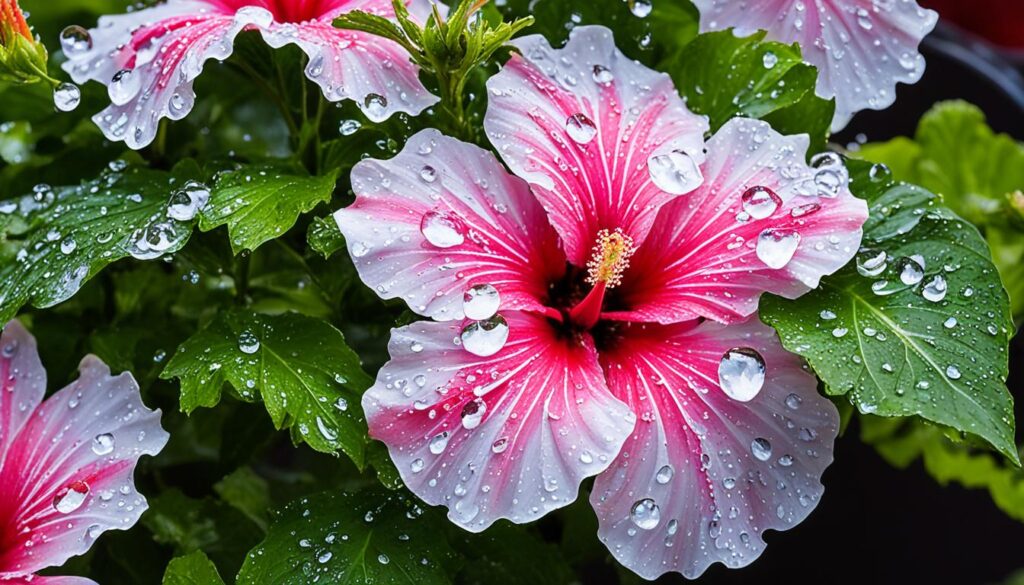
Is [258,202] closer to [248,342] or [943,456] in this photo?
[248,342]

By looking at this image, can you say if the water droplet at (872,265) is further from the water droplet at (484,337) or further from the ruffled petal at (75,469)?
the ruffled petal at (75,469)

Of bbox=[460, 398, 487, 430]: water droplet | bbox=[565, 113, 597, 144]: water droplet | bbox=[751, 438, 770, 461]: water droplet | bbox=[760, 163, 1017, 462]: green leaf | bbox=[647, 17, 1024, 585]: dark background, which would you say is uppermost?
bbox=[565, 113, 597, 144]: water droplet

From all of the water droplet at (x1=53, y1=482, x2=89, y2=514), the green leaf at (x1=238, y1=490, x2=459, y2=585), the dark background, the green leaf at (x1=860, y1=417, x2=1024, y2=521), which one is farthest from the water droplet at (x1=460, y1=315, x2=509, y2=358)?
the dark background

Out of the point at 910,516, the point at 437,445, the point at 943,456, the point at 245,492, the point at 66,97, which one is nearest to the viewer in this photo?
the point at 437,445

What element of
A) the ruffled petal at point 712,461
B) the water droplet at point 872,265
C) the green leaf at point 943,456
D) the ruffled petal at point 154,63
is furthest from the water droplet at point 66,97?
the green leaf at point 943,456

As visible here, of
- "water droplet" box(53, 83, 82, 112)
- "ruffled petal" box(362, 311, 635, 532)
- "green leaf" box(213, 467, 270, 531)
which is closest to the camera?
"ruffled petal" box(362, 311, 635, 532)

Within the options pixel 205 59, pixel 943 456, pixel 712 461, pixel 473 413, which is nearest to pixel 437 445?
pixel 473 413

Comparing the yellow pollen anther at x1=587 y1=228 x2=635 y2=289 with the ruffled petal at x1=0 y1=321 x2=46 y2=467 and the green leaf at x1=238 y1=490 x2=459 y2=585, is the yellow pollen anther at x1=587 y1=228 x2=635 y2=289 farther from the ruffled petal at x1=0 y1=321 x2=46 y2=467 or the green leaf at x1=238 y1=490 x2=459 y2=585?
the ruffled petal at x1=0 y1=321 x2=46 y2=467
